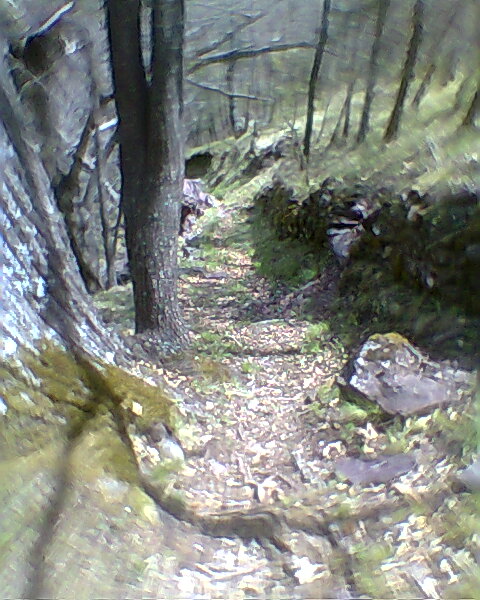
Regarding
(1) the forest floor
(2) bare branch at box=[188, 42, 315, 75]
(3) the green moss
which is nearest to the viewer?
(1) the forest floor

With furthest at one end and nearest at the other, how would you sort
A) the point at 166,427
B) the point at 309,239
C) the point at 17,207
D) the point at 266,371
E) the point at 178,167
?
the point at 309,239 < the point at 266,371 < the point at 178,167 < the point at 166,427 < the point at 17,207

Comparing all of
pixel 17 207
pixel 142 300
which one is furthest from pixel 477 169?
pixel 17 207

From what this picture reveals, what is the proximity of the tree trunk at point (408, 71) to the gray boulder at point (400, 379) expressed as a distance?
134cm

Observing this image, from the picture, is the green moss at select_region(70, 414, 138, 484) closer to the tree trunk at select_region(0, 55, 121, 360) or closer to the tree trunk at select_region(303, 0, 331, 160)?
the tree trunk at select_region(0, 55, 121, 360)

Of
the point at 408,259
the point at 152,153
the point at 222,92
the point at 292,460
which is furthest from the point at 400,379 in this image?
the point at 222,92

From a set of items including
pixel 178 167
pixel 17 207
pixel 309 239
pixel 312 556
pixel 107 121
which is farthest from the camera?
pixel 309 239

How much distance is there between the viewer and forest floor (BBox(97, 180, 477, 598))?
1.40 metres

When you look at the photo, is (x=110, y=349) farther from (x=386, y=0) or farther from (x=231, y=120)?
(x=386, y=0)

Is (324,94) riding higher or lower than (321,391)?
higher

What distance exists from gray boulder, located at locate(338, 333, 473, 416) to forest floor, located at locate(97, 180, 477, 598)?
0.23 feet

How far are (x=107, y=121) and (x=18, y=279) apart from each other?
128cm

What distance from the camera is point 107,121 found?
2.58 meters

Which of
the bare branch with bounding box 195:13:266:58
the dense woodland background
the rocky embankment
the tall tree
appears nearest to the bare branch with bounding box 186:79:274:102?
the dense woodland background

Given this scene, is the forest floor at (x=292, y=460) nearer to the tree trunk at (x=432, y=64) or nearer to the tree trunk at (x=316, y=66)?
the tree trunk at (x=316, y=66)
